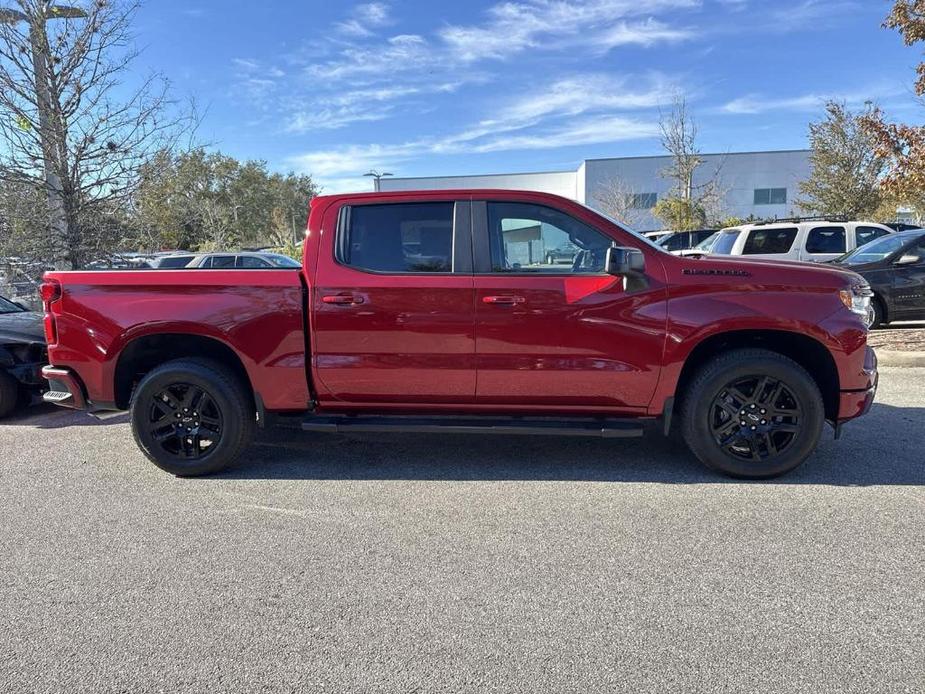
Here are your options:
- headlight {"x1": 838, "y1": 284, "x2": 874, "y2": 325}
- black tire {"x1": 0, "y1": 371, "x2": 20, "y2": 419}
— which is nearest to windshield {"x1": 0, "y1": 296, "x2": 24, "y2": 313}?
black tire {"x1": 0, "y1": 371, "x2": 20, "y2": 419}

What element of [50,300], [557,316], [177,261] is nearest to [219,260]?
[177,261]

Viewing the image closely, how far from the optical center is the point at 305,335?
14.1ft

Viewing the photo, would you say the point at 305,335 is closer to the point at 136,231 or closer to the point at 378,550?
the point at 378,550

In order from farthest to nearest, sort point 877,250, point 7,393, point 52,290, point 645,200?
point 645,200, point 877,250, point 7,393, point 52,290

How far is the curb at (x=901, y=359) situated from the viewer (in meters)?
7.51

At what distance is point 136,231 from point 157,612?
8.20m

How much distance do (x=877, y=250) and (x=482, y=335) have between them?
8.61 metres

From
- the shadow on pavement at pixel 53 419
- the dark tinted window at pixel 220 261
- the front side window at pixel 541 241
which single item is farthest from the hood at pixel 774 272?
the dark tinted window at pixel 220 261

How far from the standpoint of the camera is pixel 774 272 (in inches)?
159

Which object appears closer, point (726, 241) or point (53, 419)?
point (53, 419)

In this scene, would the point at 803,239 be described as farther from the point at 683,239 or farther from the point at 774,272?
the point at 683,239

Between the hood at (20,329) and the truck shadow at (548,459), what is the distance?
2.91 m

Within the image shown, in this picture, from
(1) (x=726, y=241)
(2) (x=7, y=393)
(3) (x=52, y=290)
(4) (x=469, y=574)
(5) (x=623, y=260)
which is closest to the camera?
(4) (x=469, y=574)

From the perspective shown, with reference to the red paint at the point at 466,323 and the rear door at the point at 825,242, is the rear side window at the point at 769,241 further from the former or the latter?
the red paint at the point at 466,323
